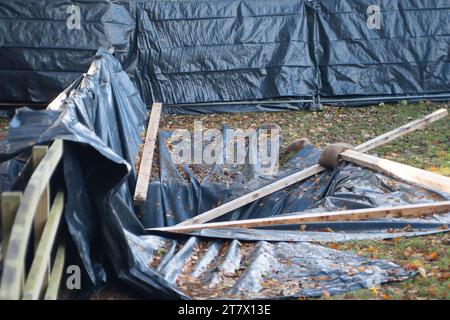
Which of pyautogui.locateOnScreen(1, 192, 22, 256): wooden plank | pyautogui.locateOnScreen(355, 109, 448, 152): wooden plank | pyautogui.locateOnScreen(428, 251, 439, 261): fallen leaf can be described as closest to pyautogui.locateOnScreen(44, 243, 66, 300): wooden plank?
pyautogui.locateOnScreen(1, 192, 22, 256): wooden plank

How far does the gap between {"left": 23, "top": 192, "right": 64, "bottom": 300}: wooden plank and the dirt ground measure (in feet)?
2.56

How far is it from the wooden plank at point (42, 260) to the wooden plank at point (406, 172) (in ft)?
13.9

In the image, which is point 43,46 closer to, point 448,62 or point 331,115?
point 331,115

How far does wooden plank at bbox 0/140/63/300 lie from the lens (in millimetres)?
3576

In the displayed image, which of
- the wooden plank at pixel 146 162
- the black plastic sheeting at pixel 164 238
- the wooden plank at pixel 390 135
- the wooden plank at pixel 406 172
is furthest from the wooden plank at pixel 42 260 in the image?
the wooden plank at pixel 390 135

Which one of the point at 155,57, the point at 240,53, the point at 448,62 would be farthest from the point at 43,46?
the point at 448,62

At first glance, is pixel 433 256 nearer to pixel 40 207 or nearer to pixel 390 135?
pixel 40 207

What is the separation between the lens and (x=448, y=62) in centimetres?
1380

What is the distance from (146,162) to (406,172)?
3.24 meters

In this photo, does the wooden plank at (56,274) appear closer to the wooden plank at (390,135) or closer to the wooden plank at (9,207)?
the wooden plank at (9,207)

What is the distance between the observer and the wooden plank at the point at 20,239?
11.7 ft

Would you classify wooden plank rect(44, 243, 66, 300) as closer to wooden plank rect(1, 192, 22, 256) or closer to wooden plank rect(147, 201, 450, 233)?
wooden plank rect(1, 192, 22, 256)

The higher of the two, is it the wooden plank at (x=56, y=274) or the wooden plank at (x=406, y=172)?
the wooden plank at (x=406, y=172)
